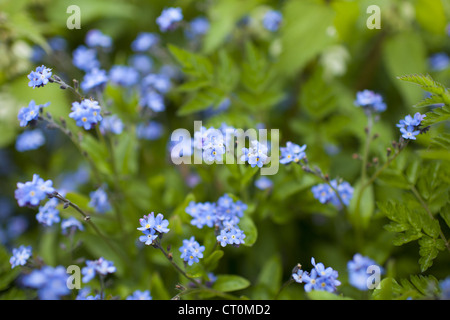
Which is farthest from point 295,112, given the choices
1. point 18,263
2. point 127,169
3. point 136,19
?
point 18,263

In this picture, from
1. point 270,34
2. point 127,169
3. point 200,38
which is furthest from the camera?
point 270,34

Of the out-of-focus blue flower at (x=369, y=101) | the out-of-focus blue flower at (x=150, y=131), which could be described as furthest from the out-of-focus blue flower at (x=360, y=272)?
the out-of-focus blue flower at (x=150, y=131)

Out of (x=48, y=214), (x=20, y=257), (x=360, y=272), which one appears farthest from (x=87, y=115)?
(x=360, y=272)

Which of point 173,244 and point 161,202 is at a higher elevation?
point 161,202

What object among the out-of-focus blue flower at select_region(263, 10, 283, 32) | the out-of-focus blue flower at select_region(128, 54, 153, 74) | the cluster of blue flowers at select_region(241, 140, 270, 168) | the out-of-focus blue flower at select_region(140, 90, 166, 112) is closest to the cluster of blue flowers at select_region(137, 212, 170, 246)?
the cluster of blue flowers at select_region(241, 140, 270, 168)

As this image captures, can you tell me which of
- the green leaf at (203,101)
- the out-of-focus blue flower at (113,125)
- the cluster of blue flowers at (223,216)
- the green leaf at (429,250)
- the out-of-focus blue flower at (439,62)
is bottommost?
the green leaf at (429,250)

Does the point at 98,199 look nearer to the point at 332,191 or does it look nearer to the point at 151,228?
the point at 151,228

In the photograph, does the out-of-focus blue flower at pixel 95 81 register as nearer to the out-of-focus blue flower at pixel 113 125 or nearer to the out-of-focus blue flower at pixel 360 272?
the out-of-focus blue flower at pixel 113 125

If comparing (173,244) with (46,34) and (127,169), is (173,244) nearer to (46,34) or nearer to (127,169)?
(127,169)
